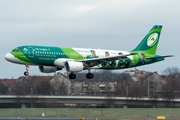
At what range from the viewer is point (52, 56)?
71.6 meters

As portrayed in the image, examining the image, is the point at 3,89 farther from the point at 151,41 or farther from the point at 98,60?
the point at 98,60

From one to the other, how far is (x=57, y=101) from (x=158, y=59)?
2283 inches

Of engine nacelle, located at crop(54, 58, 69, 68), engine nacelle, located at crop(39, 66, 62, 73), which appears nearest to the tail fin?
engine nacelle, located at crop(39, 66, 62, 73)

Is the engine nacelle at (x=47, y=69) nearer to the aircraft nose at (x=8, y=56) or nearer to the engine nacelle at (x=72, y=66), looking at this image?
the engine nacelle at (x=72, y=66)

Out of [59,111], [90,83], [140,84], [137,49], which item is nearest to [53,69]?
[137,49]

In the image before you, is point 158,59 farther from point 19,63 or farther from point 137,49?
point 19,63

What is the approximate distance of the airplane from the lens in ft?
233

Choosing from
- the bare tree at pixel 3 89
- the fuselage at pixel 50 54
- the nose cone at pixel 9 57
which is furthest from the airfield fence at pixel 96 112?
the bare tree at pixel 3 89

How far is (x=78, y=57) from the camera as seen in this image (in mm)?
74125

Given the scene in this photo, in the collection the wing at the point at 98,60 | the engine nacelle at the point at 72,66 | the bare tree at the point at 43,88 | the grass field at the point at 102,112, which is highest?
the bare tree at the point at 43,88

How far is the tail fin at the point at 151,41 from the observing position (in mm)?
82125

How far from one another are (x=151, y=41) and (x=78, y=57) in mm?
13818

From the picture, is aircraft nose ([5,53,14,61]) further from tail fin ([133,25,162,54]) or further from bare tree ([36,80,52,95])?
bare tree ([36,80,52,95])

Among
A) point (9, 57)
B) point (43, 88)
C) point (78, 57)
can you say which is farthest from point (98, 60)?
point (43, 88)
